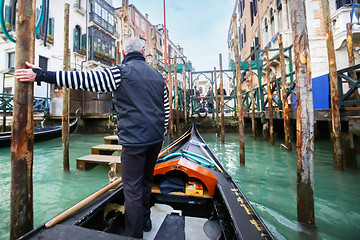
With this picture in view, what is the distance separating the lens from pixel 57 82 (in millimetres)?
1032

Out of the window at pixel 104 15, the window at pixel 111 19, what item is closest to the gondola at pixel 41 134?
the window at pixel 104 15

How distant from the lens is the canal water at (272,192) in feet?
5.90

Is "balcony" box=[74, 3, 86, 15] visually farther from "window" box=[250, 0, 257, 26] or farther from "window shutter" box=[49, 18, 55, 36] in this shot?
"window" box=[250, 0, 257, 26]

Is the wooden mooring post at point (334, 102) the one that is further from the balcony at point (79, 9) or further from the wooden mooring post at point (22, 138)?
the balcony at point (79, 9)

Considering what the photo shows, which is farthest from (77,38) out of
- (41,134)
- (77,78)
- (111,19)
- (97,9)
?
(77,78)

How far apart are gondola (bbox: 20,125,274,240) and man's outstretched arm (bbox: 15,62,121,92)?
30.0 inches

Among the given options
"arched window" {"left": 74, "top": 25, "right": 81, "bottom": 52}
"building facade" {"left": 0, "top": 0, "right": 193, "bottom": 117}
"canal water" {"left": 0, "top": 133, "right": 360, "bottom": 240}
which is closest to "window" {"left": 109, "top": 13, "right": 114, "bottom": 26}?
"building facade" {"left": 0, "top": 0, "right": 193, "bottom": 117}

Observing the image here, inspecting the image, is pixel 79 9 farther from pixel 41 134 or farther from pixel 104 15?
pixel 41 134

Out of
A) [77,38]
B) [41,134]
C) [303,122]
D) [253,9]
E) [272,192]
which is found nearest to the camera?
[303,122]

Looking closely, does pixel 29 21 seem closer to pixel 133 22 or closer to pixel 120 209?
pixel 120 209

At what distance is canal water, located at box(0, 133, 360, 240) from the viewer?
1800 millimetres

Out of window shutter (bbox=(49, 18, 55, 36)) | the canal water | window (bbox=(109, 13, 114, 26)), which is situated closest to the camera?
the canal water

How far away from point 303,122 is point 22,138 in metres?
2.15

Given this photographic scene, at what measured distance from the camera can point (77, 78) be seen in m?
1.05
